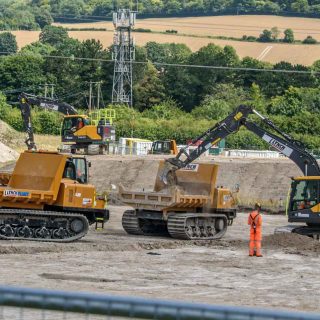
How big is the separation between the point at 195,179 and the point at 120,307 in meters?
26.4

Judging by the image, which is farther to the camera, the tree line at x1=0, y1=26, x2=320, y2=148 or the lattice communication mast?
the tree line at x1=0, y1=26, x2=320, y2=148

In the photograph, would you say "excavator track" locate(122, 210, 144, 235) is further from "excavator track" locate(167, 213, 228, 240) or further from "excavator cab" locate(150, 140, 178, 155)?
"excavator cab" locate(150, 140, 178, 155)

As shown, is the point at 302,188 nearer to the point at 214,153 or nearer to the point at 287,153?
the point at 287,153

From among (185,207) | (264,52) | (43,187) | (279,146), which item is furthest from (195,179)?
(264,52)

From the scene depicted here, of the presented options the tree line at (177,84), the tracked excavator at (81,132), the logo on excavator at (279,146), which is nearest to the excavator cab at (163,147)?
the tracked excavator at (81,132)

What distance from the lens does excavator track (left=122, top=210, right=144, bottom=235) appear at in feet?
102

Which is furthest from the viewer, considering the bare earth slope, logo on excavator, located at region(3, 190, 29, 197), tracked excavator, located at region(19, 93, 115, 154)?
tracked excavator, located at region(19, 93, 115, 154)

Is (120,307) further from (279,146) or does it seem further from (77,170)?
(279,146)

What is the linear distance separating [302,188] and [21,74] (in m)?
88.4

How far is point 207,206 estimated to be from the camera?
3105cm

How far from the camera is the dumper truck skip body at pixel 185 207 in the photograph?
29969mm

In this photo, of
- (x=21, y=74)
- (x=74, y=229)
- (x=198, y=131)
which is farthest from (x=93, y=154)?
(x=21, y=74)

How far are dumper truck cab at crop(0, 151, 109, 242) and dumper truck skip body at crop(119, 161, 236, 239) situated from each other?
1.99 meters

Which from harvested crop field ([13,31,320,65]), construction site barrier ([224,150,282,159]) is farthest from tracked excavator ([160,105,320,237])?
harvested crop field ([13,31,320,65])
